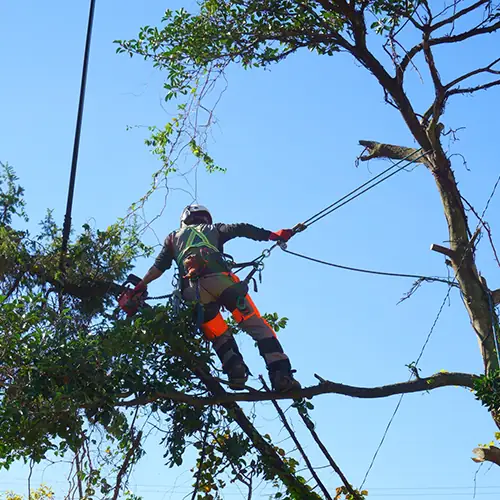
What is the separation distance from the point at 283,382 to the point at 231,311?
72 cm

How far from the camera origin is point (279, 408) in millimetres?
7301

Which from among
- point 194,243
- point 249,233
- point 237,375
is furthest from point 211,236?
point 237,375

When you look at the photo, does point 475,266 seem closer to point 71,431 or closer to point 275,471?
point 275,471

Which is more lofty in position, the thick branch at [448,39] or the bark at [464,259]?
the thick branch at [448,39]

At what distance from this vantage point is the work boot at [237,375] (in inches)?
274

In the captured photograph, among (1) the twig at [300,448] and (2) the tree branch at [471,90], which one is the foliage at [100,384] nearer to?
(1) the twig at [300,448]

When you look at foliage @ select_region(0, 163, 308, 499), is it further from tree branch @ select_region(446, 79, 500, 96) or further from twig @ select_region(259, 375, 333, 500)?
tree branch @ select_region(446, 79, 500, 96)

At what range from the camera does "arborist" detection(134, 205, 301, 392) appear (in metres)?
6.98

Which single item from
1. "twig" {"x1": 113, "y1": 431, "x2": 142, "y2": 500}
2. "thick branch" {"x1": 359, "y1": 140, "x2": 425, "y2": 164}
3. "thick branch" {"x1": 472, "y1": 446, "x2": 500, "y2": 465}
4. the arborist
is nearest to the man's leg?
the arborist

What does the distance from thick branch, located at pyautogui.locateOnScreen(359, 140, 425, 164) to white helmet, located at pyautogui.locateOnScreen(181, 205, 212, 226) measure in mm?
1896

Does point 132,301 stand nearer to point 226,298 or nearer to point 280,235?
point 226,298

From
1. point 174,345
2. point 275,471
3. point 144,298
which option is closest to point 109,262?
point 144,298

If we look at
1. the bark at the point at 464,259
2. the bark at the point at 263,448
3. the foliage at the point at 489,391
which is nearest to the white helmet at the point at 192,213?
the bark at the point at 263,448

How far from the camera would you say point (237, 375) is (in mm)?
6992
